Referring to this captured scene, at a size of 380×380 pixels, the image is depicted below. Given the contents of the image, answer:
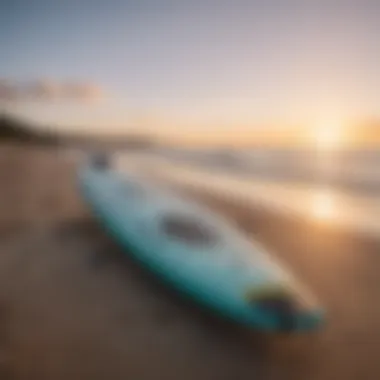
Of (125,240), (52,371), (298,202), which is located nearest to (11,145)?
(125,240)

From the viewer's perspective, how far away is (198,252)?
41.4 inches

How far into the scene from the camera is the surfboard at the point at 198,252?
95cm

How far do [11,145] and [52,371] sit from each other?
420mm

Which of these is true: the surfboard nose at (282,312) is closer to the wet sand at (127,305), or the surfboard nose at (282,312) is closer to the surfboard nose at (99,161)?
A: the wet sand at (127,305)

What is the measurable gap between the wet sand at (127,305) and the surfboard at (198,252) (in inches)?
1.0

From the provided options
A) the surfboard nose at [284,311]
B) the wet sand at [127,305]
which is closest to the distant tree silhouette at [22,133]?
the wet sand at [127,305]

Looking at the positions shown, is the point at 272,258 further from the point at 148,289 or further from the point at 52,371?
the point at 52,371

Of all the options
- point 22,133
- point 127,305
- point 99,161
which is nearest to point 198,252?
point 127,305

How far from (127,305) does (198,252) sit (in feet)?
0.47

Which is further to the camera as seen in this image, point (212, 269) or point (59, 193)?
point (59, 193)

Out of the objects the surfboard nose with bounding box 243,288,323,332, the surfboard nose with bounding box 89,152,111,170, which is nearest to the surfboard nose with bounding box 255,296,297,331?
the surfboard nose with bounding box 243,288,323,332

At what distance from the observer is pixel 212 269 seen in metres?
1.02

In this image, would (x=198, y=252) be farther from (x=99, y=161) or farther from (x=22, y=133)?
(x=22, y=133)

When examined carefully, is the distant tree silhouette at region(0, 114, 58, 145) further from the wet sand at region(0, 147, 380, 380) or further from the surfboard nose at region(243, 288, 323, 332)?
the surfboard nose at region(243, 288, 323, 332)
